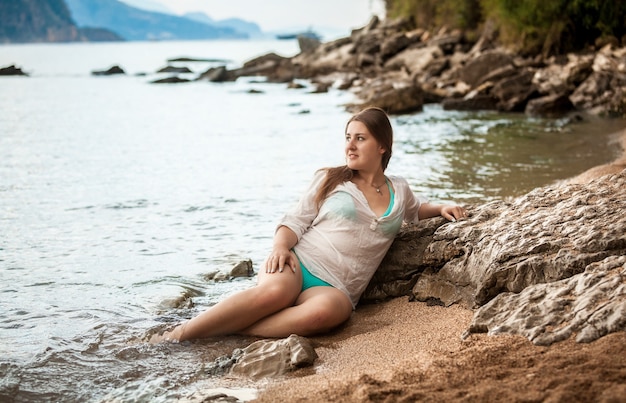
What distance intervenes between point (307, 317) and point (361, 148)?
1269 millimetres

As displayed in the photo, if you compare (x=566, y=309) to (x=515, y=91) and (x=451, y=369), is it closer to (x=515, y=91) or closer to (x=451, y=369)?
(x=451, y=369)

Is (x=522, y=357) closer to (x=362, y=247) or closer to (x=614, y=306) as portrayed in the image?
(x=614, y=306)

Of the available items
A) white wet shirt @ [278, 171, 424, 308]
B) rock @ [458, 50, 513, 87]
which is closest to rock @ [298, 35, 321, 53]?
rock @ [458, 50, 513, 87]

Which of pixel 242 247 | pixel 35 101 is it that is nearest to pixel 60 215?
pixel 242 247

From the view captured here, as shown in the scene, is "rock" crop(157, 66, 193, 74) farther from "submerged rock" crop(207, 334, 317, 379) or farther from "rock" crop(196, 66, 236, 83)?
"submerged rock" crop(207, 334, 317, 379)

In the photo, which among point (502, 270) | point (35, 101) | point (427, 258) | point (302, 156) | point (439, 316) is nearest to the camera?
point (502, 270)

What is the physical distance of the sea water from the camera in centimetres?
451

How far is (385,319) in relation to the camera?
4.84 meters

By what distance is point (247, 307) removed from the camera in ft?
14.9

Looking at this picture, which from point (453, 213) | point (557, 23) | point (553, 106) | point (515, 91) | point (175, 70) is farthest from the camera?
point (175, 70)

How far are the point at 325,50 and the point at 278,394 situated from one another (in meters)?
39.3

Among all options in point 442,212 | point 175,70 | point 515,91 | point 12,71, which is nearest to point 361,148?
point 442,212

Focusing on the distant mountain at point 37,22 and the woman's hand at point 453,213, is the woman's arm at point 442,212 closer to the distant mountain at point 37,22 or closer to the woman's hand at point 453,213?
the woman's hand at point 453,213

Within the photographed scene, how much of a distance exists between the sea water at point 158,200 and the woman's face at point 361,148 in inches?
58.8
